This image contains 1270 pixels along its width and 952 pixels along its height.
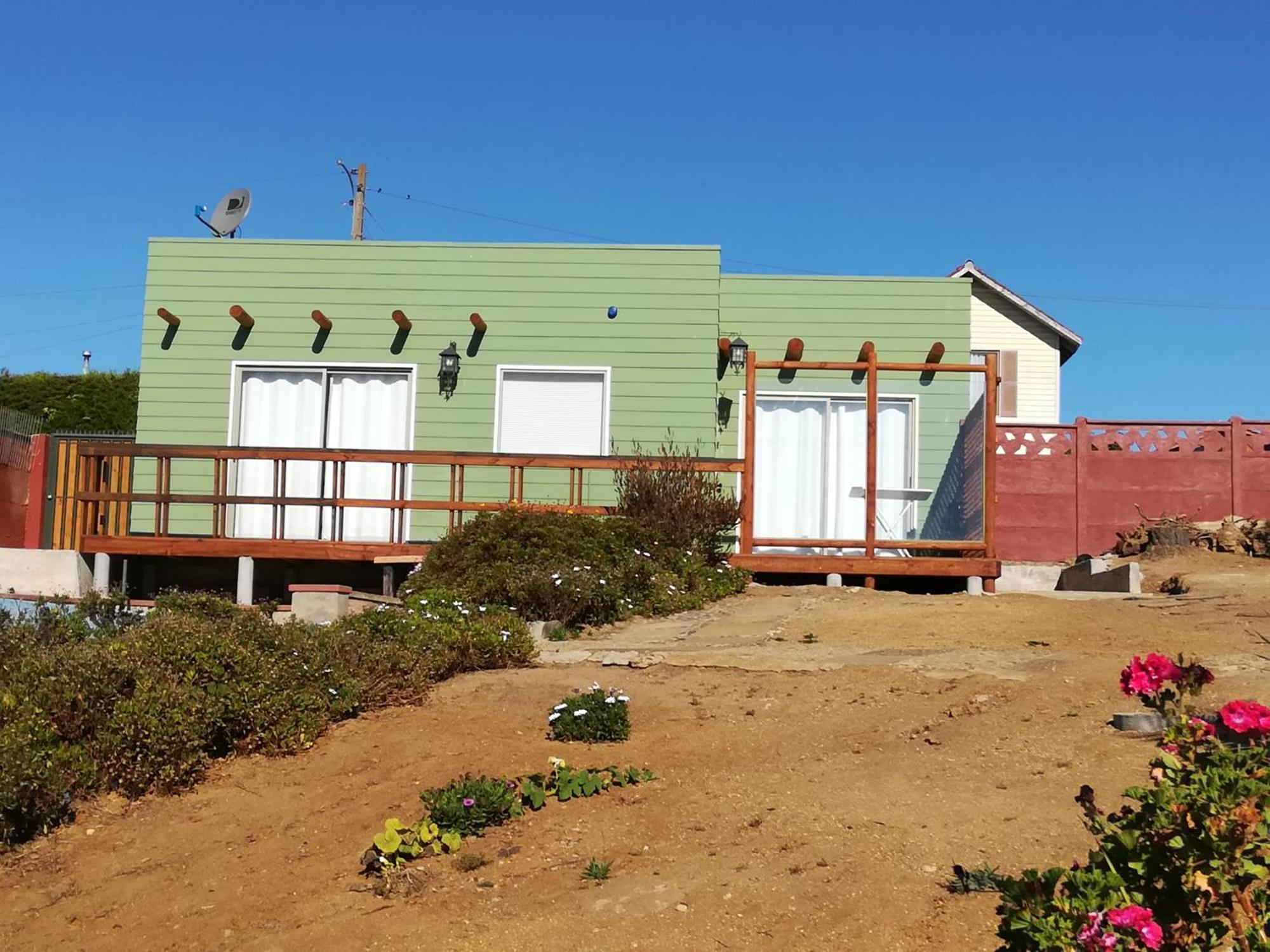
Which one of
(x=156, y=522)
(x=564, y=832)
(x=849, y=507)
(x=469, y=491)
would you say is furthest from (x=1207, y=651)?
(x=156, y=522)

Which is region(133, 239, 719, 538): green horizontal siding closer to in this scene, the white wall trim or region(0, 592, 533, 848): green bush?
the white wall trim

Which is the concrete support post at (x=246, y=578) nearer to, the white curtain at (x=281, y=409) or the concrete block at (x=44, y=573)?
the concrete block at (x=44, y=573)

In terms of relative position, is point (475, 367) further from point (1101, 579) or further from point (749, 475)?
point (1101, 579)

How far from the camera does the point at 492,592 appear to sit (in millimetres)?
9266

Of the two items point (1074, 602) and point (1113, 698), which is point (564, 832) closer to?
point (1113, 698)

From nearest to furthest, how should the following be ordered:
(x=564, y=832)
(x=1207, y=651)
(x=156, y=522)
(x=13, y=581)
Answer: (x=564, y=832), (x=1207, y=651), (x=13, y=581), (x=156, y=522)

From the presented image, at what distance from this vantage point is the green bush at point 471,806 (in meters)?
4.91

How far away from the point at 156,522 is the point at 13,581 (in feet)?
5.03

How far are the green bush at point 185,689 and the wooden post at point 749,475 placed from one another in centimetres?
442

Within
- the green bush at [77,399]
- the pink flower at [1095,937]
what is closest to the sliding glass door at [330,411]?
the pink flower at [1095,937]

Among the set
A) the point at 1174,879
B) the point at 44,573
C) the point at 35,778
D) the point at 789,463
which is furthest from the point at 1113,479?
the point at 1174,879

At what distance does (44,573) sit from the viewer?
38.2 feet

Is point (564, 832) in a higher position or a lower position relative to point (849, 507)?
lower

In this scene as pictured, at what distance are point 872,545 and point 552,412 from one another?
3.82 meters
